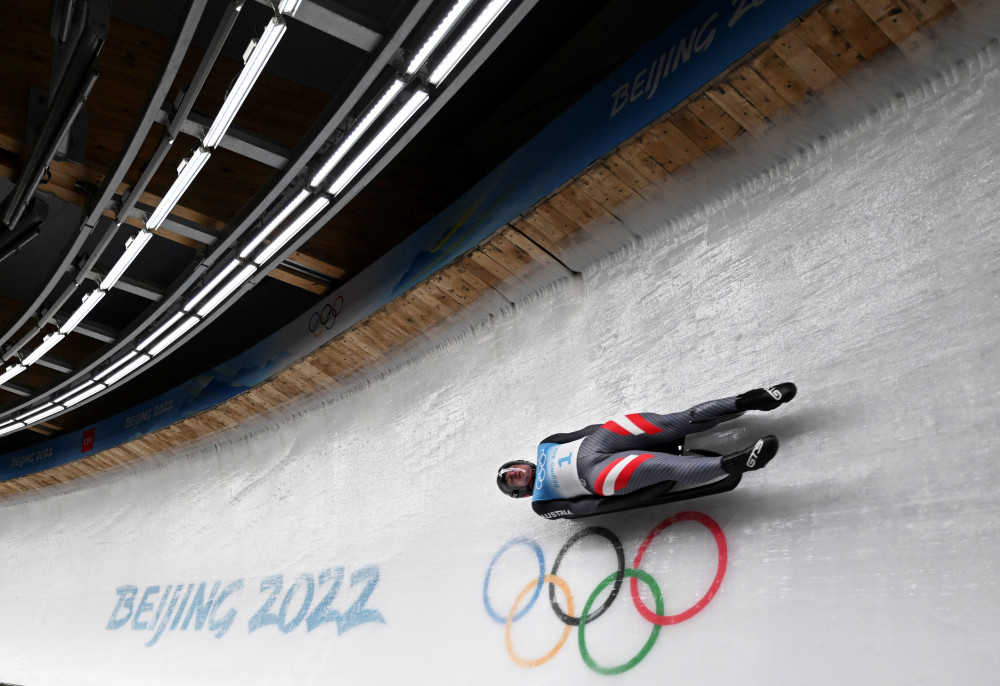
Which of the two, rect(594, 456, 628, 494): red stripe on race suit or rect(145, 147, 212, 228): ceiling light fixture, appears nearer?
rect(594, 456, 628, 494): red stripe on race suit

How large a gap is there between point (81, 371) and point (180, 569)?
1943 mm

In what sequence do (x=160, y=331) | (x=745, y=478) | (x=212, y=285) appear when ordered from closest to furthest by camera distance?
1. (x=745, y=478)
2. (x=212, y=285)
3. (x=160, y=331)

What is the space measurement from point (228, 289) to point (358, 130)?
77.7 inches

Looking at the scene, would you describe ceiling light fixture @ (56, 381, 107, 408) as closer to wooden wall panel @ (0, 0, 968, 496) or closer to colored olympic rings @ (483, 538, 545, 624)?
wooden wall panel @ (0, 0, 968, 496)

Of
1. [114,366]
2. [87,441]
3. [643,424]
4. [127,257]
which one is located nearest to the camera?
[643,424]

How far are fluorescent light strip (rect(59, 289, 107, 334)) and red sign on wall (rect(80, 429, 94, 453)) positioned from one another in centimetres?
336

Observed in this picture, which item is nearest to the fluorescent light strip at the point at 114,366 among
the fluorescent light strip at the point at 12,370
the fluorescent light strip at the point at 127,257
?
the fluorescent light strip at the point at 12,370

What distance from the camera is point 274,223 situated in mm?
4223

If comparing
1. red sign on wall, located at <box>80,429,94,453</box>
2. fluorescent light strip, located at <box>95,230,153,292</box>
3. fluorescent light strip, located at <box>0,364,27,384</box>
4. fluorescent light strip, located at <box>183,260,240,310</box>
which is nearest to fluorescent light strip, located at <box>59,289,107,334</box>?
fluorescent light strip, located at <box>95,230,153,292</box>

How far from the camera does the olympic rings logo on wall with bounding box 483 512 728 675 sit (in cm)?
294

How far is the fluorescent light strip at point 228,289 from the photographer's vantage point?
474 cm

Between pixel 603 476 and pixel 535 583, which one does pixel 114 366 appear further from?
pixel 603 476

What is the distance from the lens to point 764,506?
2854mm

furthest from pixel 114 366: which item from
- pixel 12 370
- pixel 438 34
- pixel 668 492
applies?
pixel 668 492
